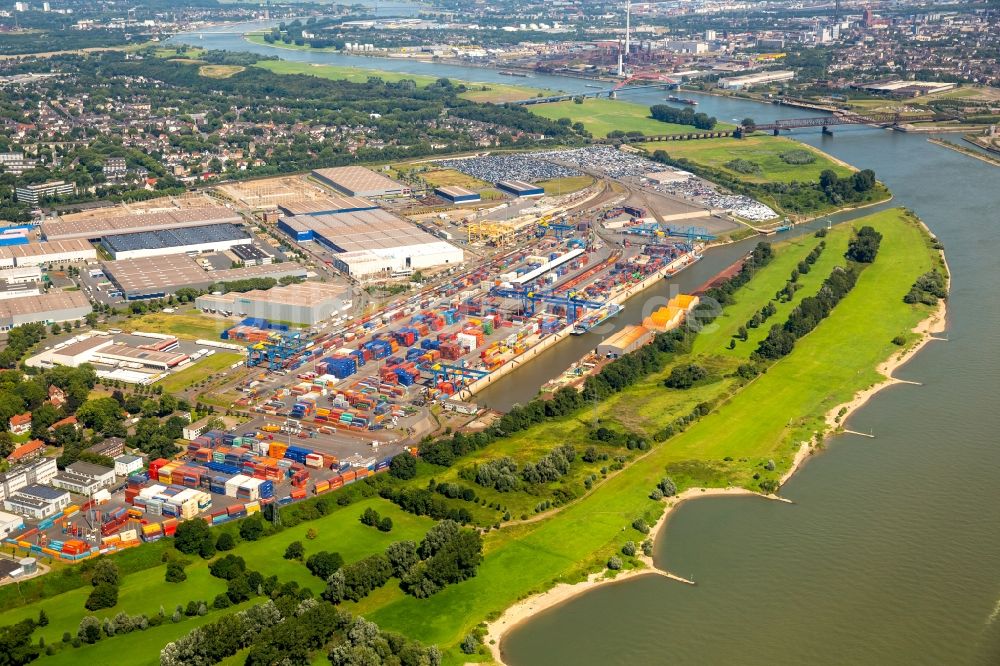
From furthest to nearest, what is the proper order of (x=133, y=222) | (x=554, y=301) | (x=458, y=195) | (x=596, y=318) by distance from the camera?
(x=458, y=195) → (x=133, y=222) → (x=554, y=301) → (x=596, y=318)

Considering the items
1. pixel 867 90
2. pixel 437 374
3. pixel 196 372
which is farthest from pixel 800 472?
pixel 867 90

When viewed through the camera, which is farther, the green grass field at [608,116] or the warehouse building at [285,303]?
the green grass field at [608,116]

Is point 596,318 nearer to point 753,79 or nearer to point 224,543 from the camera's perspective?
point 224,543

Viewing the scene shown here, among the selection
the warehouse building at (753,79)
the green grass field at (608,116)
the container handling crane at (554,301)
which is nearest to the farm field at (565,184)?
the green grass field at (608,116)

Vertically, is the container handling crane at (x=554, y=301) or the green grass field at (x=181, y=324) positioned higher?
the container handling crane at (x=554, y=301)

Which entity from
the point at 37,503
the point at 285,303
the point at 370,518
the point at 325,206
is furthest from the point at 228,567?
the point at 325,206

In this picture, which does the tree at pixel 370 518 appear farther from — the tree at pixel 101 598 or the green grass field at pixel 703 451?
the tree at pixel 101 598

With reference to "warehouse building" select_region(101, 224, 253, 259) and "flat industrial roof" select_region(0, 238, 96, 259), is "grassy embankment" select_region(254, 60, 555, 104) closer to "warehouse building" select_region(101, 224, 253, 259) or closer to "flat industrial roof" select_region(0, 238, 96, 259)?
"warehouse building" select_region(101, 224, 253, 259)
